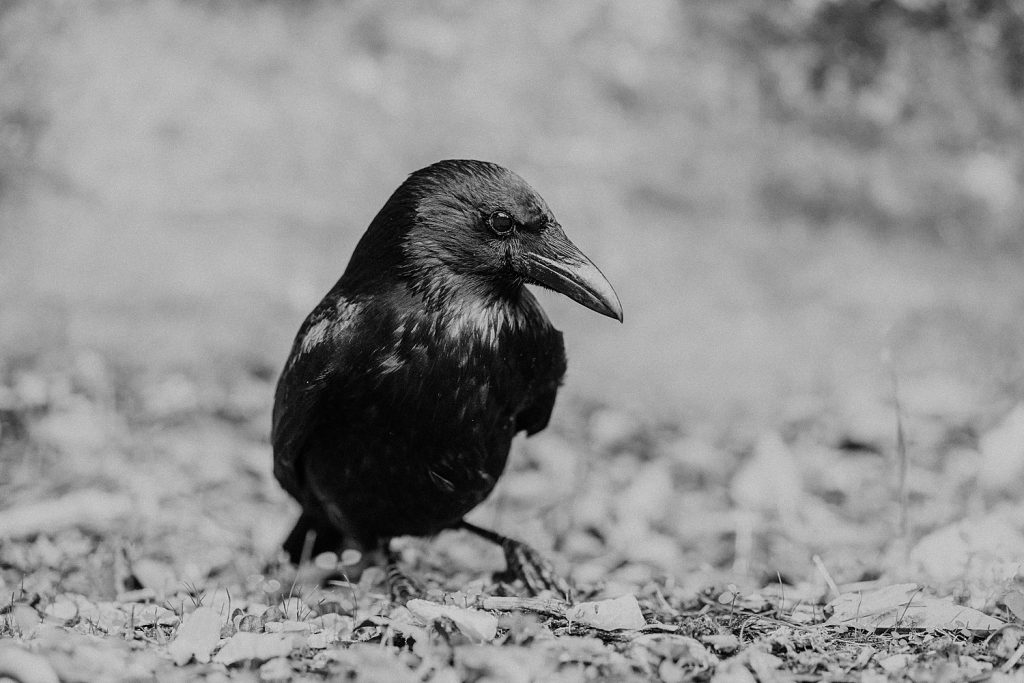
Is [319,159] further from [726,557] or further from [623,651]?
[623,651]

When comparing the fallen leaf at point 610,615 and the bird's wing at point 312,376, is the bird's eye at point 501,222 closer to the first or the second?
the bird's wing at point 312,376

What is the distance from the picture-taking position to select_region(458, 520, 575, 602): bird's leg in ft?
11.9

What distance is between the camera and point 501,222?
3312 millimetres

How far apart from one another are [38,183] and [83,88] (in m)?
0.62

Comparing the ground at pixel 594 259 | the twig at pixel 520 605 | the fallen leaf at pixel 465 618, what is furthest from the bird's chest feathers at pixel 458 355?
the ground at pixel 594 259

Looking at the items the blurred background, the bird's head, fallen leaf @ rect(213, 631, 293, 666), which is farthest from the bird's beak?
the blurred background

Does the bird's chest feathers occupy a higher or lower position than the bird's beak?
lower

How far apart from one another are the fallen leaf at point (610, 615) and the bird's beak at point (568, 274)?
0.85m

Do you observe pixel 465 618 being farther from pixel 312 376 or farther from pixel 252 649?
pixel 312 376

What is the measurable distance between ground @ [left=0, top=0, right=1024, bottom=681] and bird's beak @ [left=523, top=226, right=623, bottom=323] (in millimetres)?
983

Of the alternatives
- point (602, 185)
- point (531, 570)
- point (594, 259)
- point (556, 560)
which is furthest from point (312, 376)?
point (602, 185)

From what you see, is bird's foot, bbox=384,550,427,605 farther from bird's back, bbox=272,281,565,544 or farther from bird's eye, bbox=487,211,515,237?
bird's eye, bbox=487,211,515,237

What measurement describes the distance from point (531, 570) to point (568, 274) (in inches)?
41.7

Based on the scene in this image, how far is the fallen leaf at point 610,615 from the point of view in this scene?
2.85 metres
